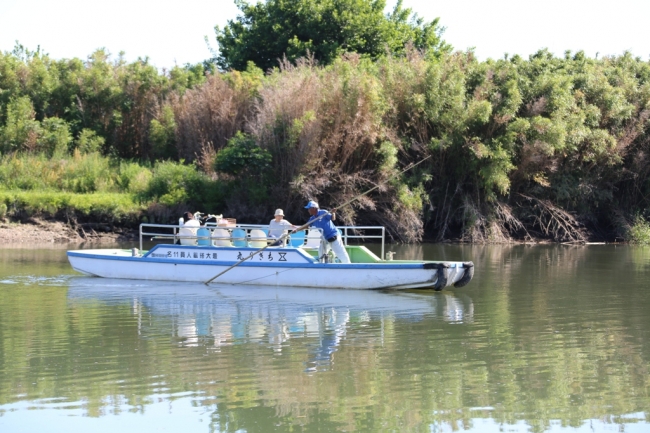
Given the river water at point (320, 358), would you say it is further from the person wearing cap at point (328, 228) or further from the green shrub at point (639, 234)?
the green shrub at point (639, 234)

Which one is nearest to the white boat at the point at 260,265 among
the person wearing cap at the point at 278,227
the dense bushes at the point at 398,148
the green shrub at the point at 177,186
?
the person wearing cap at the point at 278,227

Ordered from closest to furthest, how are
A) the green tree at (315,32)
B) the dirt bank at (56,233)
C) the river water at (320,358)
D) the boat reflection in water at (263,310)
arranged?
the river water at (320,358)
the boat reflection in water at (263,310)
the dirt bank at (56,233)
the green tree at (315,32)

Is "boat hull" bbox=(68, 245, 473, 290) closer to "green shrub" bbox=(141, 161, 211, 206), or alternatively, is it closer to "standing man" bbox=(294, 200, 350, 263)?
"standing man" bbox=(294, 200, 350, 263)

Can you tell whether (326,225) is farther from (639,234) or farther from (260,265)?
(639,234)

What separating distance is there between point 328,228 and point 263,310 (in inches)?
102

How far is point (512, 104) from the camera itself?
3128 cm

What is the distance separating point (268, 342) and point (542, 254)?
16.7 metres

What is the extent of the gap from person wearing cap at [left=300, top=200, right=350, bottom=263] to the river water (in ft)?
2.78

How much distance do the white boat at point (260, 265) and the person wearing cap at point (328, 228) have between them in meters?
0.28

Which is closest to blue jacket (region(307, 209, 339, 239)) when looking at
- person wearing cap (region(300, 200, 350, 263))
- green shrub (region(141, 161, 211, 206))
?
person wearing cap (region(300, 200, 350, 263))

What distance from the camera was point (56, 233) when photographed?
2964cm

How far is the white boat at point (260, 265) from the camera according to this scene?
17484 mm

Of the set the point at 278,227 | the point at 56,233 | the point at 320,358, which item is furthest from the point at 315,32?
the point at 320,358

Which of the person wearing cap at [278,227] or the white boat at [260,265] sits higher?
the person wearing cap at [278,227]
